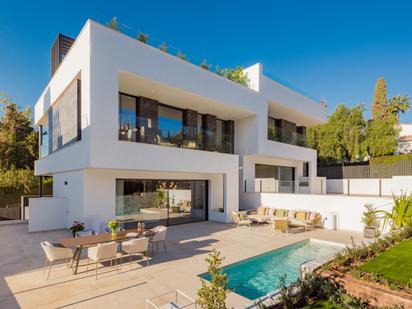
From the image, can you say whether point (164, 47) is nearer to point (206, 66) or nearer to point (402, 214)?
point (206, 66)

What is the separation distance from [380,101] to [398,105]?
107 inches

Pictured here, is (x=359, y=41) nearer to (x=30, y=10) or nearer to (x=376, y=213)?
(x=376, y=213)

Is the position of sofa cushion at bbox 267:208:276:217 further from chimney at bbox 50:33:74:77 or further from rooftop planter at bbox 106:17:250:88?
A: chimney at bbox 50:33:74:77

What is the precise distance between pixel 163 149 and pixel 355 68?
18.7 metres

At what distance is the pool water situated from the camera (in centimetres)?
641

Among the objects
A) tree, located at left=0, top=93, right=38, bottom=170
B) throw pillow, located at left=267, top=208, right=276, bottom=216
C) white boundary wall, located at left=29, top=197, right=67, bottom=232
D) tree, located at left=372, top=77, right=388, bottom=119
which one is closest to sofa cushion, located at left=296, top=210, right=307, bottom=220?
throw pillow, located at left=267, top=208, right=276, bottom=216

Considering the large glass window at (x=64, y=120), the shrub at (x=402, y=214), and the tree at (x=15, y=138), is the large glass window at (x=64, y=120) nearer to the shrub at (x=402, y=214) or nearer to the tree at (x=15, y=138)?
the tree at (x=15, y=138)

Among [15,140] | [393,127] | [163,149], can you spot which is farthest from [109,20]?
[393,127]

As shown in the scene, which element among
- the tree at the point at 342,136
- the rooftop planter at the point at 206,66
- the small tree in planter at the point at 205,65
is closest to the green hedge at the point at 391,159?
the tree at the point at 342,136

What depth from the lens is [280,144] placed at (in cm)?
1872

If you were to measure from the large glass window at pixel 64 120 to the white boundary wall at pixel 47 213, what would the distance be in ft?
10.0

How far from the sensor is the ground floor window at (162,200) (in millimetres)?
12398

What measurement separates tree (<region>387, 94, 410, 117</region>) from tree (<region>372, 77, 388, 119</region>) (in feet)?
3.38

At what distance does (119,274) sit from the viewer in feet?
22.1
